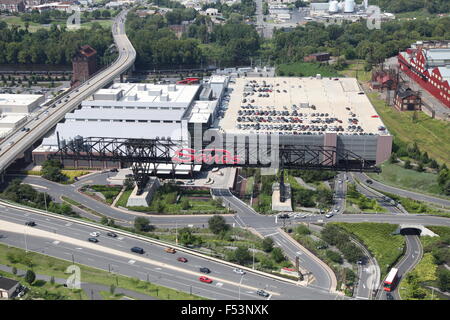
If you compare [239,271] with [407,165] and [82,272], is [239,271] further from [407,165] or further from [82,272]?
[407,165]

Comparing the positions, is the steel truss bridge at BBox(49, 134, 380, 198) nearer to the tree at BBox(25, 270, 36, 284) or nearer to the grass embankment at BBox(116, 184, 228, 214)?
the grass embankment at BBox(116, 184, 228, 214)

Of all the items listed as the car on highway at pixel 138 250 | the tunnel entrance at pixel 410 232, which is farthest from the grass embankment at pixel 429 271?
the car on highway at pixel 138 250

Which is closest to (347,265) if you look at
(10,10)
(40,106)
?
(40,106)

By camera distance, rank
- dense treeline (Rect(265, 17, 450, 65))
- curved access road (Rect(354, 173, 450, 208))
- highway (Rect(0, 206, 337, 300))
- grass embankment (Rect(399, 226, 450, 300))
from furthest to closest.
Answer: dense treeline (Rect(265, 17, 450, 65))
curved access road (Rect(354, 173, 450, 208))
highway (Rect(0, 206, 337, 300))
grass embankment (Rect(399, 226, 450, 300))

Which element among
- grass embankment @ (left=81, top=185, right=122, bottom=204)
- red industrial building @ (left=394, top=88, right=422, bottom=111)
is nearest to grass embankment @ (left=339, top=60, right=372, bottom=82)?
red industrial building @ (left=394, top=88, right=422, bottom=111)

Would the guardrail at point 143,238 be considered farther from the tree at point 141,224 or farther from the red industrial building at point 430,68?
the red industrial building at point 430,68

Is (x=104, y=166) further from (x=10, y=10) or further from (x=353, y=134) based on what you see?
(x=10, y=10)

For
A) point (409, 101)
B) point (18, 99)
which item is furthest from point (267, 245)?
point (18, 99)
